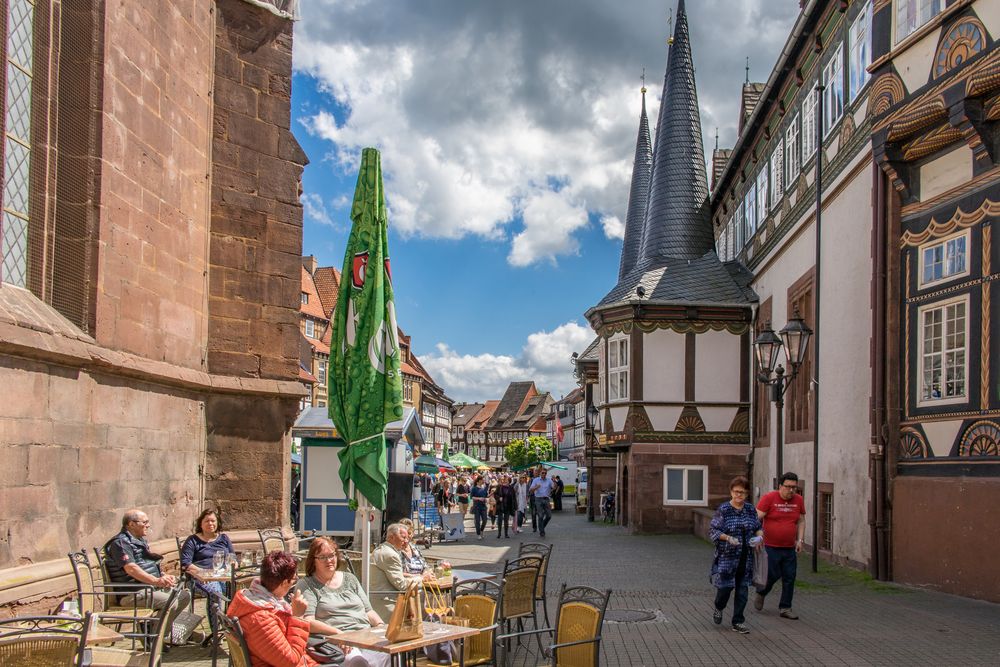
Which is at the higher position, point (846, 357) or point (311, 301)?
point (311, 301)

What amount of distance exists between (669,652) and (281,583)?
181 inches

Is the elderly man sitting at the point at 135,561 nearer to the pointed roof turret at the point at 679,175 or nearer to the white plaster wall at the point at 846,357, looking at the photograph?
the white plaster wall at the point at 846,357

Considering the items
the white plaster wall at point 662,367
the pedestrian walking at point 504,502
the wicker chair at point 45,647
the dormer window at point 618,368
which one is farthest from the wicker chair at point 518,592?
the dormer window at point 618,368

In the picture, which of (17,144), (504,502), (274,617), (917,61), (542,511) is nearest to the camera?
(274,617)

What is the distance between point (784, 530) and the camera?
11.3 meters

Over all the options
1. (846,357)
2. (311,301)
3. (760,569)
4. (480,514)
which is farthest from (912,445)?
(311,301)

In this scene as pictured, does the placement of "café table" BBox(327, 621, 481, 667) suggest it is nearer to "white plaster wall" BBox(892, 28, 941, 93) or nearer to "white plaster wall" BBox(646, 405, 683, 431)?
"white plaster wall" BBox(892, 28, 941, 93)

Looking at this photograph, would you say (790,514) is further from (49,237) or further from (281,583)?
(49,237)

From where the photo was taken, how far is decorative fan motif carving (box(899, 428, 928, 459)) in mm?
14141

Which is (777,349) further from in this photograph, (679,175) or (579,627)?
(679,175)

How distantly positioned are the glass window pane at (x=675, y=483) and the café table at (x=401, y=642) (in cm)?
2090

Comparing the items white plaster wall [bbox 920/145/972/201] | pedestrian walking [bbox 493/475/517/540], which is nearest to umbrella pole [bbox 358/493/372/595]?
white plaster wall [bbox 920/145/972/201]

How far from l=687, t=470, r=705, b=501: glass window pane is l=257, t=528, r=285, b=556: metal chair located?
16.8m

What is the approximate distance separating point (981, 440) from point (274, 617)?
996cm
